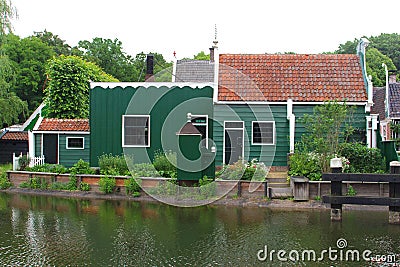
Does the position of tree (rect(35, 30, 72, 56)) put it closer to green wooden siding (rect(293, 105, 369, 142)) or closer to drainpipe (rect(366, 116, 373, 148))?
green wooden siding (rect(293, 105, 369, 142))

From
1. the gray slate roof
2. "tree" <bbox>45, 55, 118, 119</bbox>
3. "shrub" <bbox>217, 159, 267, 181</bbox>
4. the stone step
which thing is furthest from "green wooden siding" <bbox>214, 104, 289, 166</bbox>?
"tree" <bbox>45, 55, 118, 119</bbox>

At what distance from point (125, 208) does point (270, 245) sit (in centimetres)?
587

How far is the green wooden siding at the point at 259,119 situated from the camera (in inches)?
746

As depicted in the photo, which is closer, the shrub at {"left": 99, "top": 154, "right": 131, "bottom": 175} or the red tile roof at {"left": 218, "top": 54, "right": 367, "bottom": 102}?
the shrub at {"left": 99, "top": 154, "right": 131, "bottom": 175}

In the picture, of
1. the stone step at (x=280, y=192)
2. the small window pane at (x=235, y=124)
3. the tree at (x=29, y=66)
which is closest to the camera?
the stone step at (x=280, y=192)

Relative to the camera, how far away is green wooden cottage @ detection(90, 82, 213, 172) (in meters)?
20.0

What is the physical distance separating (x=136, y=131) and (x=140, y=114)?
681mm

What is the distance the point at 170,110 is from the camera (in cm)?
2017

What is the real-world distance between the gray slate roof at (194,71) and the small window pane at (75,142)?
21.1 feet

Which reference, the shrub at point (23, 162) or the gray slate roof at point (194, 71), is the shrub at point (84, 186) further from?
the gray slate roof at point (194, 71)

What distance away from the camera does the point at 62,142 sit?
70.1 ft

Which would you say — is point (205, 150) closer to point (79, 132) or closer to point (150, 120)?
point (150, 120)

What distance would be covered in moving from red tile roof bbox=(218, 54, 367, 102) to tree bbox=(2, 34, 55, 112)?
2168 cm

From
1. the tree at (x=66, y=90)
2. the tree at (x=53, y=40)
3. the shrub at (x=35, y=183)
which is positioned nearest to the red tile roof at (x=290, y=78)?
the shrub at (x=35, y=183)
